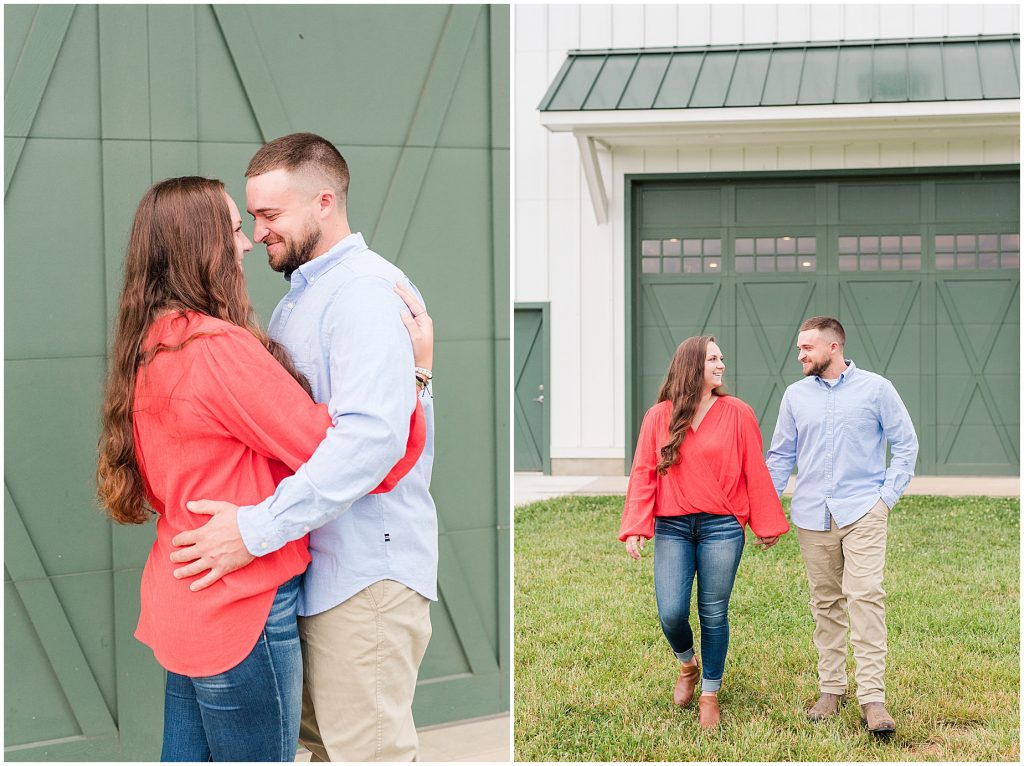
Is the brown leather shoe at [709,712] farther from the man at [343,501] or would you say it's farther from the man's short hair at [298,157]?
the man's short hair at [298,157]

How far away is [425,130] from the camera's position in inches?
169

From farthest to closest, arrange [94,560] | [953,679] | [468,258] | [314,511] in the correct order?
[953,679] < [468,258] < [94,560] < [314,511]

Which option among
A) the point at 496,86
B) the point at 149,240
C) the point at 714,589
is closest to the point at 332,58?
the point at 496,86

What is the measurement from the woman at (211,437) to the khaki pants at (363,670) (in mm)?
90

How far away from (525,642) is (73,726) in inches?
105

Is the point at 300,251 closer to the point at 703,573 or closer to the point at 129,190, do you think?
the point at 129,190

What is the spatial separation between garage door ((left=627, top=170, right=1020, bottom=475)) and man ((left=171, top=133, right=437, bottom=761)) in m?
10.5

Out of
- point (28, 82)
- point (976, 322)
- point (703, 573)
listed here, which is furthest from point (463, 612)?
point (976, 322)

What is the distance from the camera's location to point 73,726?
12.7 ft

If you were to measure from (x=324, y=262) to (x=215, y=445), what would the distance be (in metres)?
0.58

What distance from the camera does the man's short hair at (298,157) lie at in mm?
2553

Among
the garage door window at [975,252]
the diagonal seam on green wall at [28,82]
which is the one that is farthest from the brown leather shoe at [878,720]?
the garage door window at [975,252]

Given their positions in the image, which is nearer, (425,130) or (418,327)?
(418,327)

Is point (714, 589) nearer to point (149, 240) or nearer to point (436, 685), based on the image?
point (436, 685)
